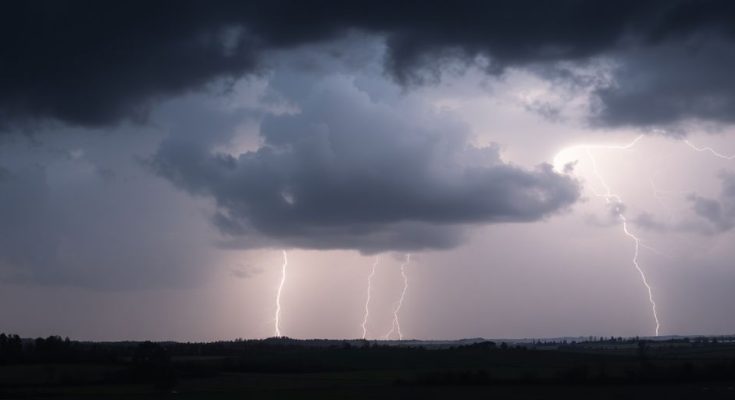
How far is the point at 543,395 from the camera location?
85.4 m

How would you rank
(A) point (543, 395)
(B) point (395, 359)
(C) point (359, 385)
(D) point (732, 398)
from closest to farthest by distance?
(D) point (732, 398)
(A) point (543, 395)
(C) point (359, 385)
(B) point (395, 359)

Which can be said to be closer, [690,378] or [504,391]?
[504,391]

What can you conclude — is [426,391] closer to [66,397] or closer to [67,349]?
[66,397]

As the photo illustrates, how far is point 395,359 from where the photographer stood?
167 m

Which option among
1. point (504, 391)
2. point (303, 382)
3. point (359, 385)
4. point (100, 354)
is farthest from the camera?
point (100, 354)

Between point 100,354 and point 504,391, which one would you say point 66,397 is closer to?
point 504,391

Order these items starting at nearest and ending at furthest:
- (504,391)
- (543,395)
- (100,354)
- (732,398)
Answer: (732,398) → (543,395) → (504,391) → (100,354)

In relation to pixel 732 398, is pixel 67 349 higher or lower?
higher

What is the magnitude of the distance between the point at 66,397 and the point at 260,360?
82795 mm

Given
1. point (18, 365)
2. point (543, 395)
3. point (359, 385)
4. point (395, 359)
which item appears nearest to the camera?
point (543, 395)

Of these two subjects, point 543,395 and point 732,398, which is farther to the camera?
point 543,395

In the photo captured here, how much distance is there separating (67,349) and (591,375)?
321 feet

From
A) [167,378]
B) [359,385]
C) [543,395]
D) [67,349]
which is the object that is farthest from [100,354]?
[543,395]

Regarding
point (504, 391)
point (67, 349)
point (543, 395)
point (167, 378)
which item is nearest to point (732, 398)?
point (543, 395)
